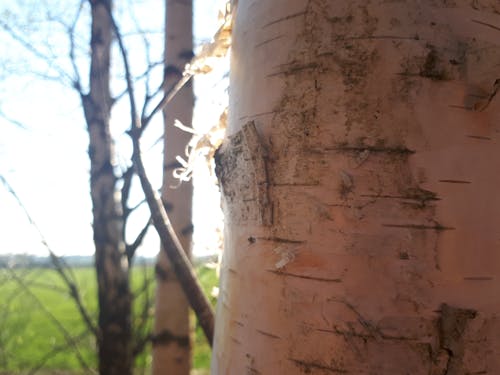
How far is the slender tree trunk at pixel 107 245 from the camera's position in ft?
7.51

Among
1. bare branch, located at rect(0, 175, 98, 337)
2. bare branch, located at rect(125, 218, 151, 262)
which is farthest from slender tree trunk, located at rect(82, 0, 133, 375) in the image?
bare branch, located at rect(125, 218, 151, 262)

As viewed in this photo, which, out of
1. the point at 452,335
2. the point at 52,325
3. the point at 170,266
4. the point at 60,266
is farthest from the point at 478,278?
the point at 52,325

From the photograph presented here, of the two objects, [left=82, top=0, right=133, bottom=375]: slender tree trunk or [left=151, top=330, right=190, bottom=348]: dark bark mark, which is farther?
[left=82, top=0, right=133, bottom=375]: slender tree trunk

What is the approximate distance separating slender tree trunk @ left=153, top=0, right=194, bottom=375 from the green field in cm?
47

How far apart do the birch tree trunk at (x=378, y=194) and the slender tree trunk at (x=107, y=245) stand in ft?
6.15

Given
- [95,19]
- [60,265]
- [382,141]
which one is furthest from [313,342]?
[60,265]

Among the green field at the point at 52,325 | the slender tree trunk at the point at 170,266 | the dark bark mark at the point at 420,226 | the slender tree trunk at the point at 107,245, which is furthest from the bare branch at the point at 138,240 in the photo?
the dark bark mark at the point at 420,226

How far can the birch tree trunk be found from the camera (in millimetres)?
483

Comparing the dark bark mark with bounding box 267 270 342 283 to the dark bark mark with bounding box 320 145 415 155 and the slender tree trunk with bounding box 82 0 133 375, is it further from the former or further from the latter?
the slender tree trunk with bounding box 82 0 133 375

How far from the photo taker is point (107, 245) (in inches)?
94.4

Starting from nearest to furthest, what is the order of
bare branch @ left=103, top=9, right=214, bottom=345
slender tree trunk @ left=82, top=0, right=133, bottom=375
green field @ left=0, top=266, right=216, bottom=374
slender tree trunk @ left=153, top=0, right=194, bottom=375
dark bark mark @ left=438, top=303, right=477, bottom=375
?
dark bark mark @ left=438, top=303, right=477, bottom=375, bare branch @ left=103, top=9, right=214, bottom=345, slender tree trunk @ left=153, top=0, right=194, bottom=375, slender tree trunk @ left=82, top=0, right=133, bottom=375, green field @ left=0, top=266, right=216, bottom=374

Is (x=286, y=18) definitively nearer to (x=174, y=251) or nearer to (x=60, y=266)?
(x=174, y=251)

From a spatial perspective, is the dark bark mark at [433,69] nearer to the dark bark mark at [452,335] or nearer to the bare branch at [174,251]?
the dark bark mark at [452,335]

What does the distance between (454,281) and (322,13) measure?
33cm
